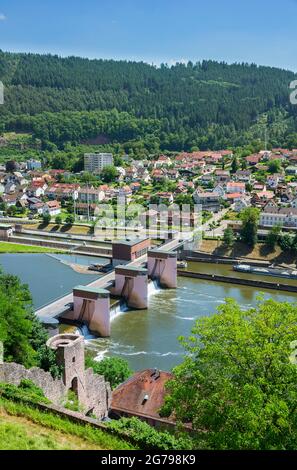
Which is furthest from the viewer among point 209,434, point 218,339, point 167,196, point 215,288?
point 167,196

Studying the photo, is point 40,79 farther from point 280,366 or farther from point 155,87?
point 280,366

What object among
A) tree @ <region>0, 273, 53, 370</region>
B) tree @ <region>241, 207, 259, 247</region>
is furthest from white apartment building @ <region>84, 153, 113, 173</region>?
tree @ <region>0, 273, 53, 370</region>

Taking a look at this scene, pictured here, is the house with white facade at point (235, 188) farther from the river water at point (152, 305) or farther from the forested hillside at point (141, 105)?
the forested hillside at point (141, 105)

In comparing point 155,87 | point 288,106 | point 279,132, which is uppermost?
point 155,87

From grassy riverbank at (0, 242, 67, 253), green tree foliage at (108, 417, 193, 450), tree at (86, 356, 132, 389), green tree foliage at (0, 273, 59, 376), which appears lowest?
tree at (86, 356, 132, 389)

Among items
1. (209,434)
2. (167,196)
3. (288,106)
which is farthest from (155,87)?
(209,434)

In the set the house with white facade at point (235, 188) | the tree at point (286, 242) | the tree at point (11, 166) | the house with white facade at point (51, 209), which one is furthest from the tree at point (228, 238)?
the tree at point (11, 166)

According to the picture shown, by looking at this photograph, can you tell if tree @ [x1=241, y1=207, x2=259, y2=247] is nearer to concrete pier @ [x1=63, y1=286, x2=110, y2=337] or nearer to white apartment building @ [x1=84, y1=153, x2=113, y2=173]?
concrete pier @ [x1=63, y1=286, x2=110, y2=337]
